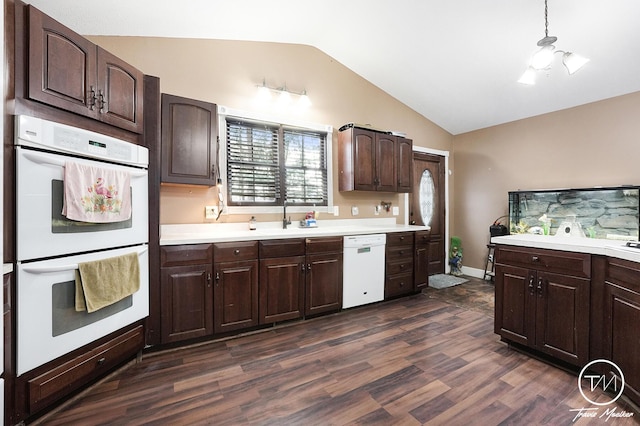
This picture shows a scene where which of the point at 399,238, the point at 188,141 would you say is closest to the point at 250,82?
the point at 188,141

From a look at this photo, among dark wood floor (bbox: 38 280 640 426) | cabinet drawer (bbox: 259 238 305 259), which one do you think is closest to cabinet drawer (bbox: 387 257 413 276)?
dark wood floor (bbox: 38 280 640 426)

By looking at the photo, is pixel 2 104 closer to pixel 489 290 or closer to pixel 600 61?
pixel 600 61

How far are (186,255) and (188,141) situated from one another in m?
1.02

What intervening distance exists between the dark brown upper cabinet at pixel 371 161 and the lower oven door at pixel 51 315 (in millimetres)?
2655

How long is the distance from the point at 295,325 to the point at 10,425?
194 centimetres

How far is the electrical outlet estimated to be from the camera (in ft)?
9.53

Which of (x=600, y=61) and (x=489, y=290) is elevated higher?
(x=600, y=61)

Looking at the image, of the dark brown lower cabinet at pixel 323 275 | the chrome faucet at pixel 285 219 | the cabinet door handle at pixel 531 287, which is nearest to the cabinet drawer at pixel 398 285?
the dark brown lower cabinet at pixel 323 275

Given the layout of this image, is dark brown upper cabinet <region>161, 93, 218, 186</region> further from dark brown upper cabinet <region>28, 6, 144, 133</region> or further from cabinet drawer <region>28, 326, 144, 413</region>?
cabinet drawer <region>28, 326, 144, 413</region>

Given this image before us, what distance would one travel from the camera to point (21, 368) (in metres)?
1.42

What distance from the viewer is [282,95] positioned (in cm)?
334

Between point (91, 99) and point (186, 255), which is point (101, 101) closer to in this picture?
point (91, 99)

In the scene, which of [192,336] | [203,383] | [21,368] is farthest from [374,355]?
[21,368]

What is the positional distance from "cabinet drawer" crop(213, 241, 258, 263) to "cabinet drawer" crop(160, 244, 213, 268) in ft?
0.19
